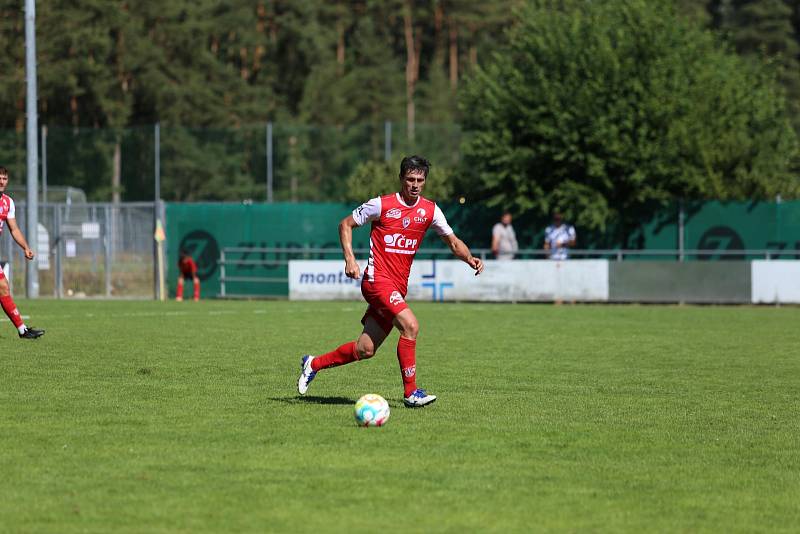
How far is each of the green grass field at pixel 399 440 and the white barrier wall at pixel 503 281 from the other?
11916mm

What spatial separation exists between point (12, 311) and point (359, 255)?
1579 centimetres

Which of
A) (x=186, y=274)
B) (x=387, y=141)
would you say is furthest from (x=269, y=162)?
(x=186, y=274)

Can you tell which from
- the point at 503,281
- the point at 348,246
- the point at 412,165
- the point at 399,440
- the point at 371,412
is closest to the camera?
the point at 399,440

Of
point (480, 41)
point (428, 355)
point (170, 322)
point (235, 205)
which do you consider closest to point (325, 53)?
point (480, 41)

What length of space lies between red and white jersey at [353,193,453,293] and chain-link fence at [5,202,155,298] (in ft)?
76.8

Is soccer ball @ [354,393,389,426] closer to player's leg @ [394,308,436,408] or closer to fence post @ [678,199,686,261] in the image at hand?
player's leg @ [394,308,436,408]

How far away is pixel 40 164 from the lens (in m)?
51.2

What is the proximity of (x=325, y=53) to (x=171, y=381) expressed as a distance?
62.1m

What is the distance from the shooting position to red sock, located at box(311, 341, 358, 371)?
11227mm

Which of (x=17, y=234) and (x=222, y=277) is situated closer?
(x=17, y=234)

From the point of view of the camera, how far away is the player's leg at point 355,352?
36.5ft

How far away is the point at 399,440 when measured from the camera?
9172mm

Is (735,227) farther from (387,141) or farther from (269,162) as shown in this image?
(269,162)

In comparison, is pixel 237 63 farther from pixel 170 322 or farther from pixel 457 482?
pixel 457 482
